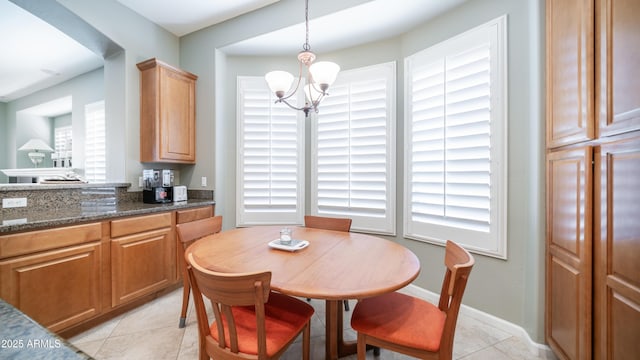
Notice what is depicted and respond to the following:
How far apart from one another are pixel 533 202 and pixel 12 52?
21.3 ft

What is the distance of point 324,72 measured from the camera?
176 cm

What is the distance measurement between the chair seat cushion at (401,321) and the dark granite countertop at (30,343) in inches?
46.4

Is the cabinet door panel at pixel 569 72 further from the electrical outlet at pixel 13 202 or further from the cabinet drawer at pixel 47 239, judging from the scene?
the electrical outlet at pixel 13 202

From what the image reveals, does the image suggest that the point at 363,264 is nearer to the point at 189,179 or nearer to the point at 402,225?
the point at 402,225

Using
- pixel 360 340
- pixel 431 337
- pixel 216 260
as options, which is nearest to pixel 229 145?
pixel 216 260

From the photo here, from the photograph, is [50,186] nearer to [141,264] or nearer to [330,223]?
[141,264]

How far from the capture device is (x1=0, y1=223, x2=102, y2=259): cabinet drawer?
1.60 metres

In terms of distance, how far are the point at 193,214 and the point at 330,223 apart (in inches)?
61.2

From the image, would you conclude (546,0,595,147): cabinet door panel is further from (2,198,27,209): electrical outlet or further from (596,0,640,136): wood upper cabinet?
(2,198,27,209): electrical outlet

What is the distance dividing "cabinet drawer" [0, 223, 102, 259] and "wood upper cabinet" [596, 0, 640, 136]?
3.29 meters

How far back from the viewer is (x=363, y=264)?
1432 mm

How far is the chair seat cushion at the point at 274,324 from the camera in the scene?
3.95ft

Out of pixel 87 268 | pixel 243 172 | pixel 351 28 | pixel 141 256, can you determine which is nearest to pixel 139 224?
pixel 141 256

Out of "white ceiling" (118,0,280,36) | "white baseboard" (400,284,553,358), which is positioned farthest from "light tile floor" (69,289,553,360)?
"white ceiling" (118,0,280,36)
